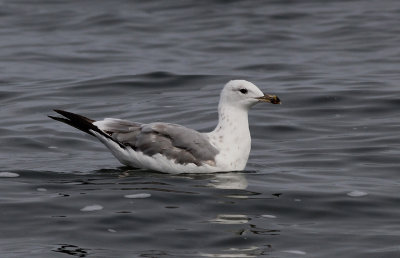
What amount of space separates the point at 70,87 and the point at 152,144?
6.56m

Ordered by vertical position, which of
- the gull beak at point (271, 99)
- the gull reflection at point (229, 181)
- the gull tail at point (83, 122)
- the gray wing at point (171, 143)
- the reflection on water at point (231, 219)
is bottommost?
the reflection on water at point (231, 219)

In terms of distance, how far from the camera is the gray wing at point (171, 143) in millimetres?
10773

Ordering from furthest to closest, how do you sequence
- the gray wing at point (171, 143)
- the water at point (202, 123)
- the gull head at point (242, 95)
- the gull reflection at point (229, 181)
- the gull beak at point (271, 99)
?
1. the gull head at point (242, 95)
2. the gull beak at point (271, 99)
3. the gray wing at point (171, 143)
4. the gull reflection at point (229, 181)
5. the water at point (202, 123)

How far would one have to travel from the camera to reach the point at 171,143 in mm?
10844

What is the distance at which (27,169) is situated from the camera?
11.2 meters

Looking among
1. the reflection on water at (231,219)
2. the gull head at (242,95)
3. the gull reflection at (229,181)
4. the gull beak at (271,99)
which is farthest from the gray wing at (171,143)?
the reflection on water at (231,219)

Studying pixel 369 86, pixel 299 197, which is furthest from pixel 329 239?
pixel 369 86

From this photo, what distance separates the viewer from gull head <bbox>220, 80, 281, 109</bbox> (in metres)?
11.1

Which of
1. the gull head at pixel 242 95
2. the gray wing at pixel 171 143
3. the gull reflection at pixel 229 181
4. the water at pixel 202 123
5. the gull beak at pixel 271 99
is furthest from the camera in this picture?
the gull head at pixel 242 95

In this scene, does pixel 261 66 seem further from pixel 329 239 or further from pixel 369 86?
pixel 329 239

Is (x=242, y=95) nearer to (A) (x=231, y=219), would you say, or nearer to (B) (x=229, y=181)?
(B) (x=229, y=181)

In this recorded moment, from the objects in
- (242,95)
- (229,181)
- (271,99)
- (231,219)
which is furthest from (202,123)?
(231,219)

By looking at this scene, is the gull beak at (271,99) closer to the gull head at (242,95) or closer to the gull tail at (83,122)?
the gull head at (242,95)

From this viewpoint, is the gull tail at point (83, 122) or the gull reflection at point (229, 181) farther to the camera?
the gull tail at point (83, 122)
